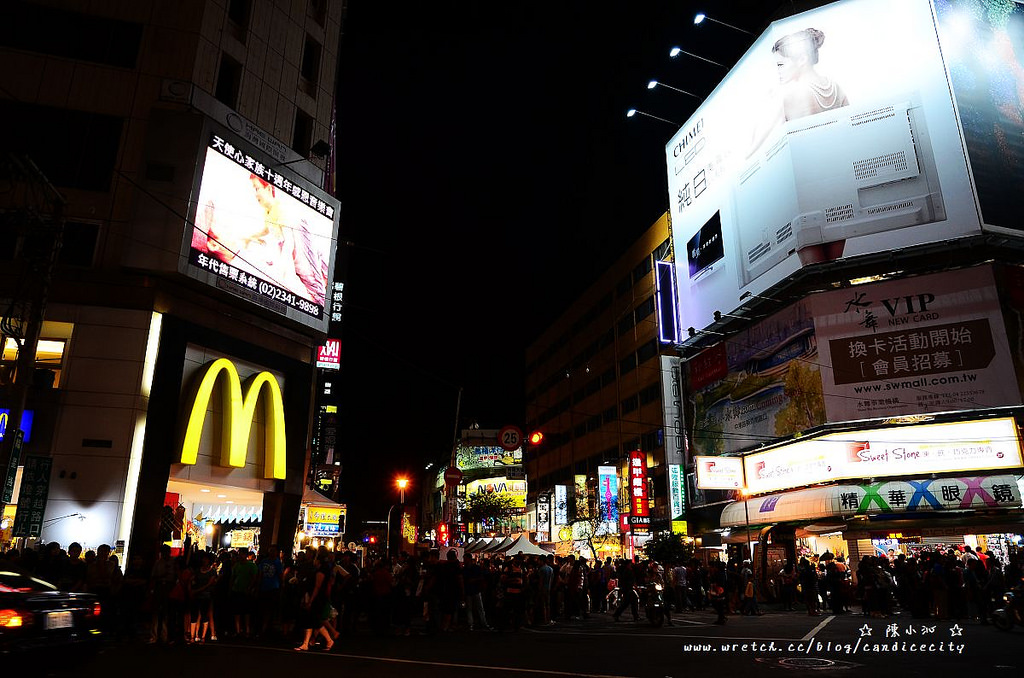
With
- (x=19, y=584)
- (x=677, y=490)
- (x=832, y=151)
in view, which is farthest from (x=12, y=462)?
(x=677, y=490)

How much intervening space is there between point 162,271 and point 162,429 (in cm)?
447

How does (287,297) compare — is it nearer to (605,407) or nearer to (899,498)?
(899,498)

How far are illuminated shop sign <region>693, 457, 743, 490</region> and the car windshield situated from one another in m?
24.3

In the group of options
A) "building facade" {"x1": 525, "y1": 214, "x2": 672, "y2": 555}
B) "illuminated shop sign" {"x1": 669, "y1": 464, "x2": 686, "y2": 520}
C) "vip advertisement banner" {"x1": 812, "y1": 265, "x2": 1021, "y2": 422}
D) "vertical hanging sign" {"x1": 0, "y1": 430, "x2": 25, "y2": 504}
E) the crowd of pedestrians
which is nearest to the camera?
"vertical hanging sign" {"x1": 0, "y1": 430, "x2": 25, "y2": 504}

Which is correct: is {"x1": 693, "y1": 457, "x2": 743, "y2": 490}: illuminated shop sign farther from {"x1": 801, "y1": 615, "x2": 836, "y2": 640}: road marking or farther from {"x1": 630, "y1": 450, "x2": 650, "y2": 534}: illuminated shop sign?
{"x1": 801, "y1": 615, "x2": 836, "y2": 640}: road marking

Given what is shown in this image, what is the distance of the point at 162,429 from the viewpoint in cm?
1894

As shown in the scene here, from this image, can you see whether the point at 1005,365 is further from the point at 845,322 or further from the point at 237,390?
the point at 237,390

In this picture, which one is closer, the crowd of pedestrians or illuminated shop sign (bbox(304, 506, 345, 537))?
the crowd of pedestrians

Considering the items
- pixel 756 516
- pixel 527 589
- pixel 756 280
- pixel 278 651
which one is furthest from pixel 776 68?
pixel 278 651

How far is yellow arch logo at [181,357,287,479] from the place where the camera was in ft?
64.1

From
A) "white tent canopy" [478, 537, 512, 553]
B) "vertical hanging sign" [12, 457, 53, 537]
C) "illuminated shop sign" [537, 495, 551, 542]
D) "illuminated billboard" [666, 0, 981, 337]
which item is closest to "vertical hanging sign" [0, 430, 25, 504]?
"vertical hanging sign" [12, 457, 53, 537]

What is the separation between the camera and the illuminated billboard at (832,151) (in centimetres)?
2334

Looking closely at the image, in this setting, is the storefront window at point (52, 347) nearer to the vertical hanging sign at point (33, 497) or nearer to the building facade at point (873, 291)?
the vertical hanging sign at point (33, 497)


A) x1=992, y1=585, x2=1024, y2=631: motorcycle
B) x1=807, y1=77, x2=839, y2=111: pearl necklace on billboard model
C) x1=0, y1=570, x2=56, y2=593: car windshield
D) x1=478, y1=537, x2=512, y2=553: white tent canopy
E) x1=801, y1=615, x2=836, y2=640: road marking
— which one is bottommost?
x1=801, y1=615, x2=836, y2=640: road marking
